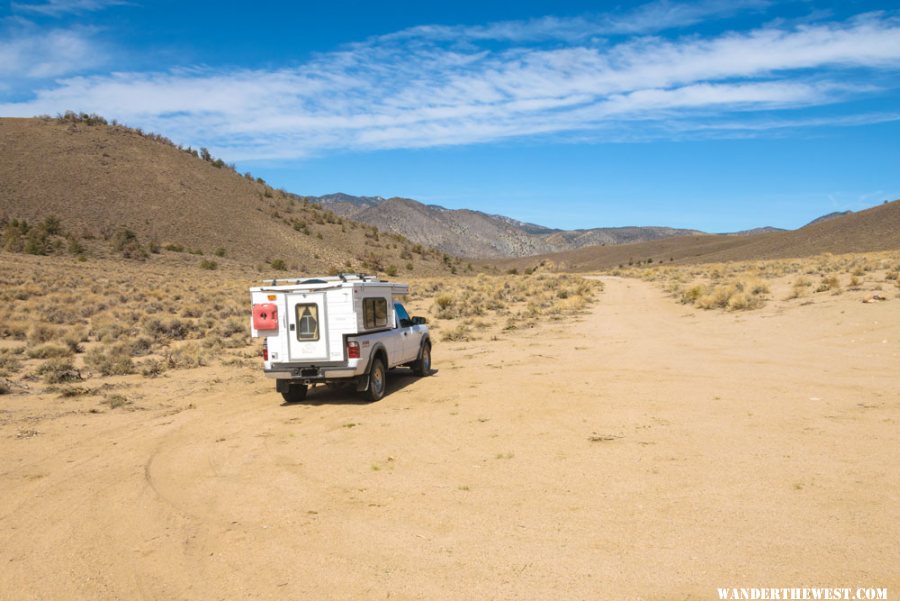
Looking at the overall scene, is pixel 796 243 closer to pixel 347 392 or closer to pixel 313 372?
pixel 347 392

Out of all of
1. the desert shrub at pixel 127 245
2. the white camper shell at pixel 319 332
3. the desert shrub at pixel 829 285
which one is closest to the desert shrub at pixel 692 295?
the desert shrub at pixel 829 285

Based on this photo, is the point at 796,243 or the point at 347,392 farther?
the point at 796,243

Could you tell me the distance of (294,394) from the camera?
1278 centimetres

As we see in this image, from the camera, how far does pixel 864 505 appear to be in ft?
20.4

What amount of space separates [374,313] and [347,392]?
6.73 ft

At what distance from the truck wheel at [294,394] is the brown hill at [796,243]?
95414 millimetres

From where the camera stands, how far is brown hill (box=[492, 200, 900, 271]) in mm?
95438

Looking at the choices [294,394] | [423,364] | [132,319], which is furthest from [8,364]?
[423,364]

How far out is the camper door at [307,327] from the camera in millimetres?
11938

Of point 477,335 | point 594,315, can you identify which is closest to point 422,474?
point 477,335

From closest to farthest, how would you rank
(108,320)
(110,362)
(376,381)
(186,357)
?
(376,381) → (110,362) → (186,357) → (108,320)

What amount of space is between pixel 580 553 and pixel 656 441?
3650 mm

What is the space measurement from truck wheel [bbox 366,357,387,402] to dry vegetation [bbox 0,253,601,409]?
4.63 meters

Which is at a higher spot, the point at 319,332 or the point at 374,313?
the point at 374,313
